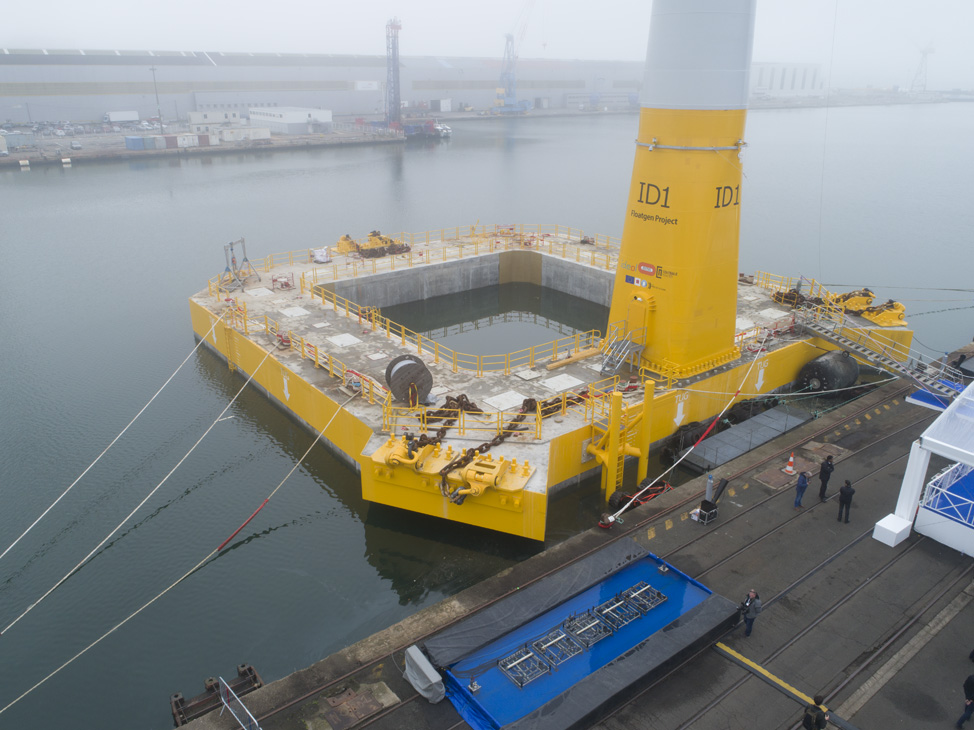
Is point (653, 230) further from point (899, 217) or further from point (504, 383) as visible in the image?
point (899, 217)

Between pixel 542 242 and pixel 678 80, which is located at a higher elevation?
pixel 678 80

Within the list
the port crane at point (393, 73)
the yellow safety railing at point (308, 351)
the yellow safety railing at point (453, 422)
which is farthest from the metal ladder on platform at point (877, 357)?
the port crane at point (393, 73)

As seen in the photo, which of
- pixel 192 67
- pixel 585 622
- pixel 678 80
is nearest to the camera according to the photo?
pixel 585 622

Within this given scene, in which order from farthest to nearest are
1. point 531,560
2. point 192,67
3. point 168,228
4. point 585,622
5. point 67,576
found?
point 192,67 → point 168,228 → point 67,576 → point 531,560 → point 585,622

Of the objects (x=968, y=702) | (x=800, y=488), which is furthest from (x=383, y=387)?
(x=968, y=702)

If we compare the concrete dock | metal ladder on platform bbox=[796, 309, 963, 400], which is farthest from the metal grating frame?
metal ladder on platform bbox=[796, 309, 963, 400]

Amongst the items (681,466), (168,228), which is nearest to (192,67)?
(168,228)

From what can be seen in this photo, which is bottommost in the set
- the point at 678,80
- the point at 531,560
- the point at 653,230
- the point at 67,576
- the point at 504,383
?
the point at 67,576
